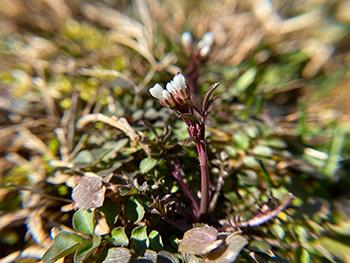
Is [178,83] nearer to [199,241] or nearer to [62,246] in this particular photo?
[199,241]

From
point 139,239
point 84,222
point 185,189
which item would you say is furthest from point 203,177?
point 84,222

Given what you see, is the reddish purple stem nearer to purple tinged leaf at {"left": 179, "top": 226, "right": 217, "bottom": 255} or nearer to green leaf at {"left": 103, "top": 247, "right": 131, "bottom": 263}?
purple tinged leaf at {"left": 179, "top": 226, "right": 217, "bottom": 255}

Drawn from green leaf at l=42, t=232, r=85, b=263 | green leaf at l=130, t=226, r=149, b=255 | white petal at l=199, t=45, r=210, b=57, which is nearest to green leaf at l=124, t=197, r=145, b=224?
green leaf at l=130, t=226, r=149, b=255

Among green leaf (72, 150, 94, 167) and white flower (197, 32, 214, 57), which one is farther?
white flower (197, 32, 214, 57)

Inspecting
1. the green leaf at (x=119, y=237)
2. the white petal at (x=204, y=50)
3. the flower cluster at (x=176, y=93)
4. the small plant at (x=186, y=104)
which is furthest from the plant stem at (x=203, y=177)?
the white petal at (x=204, y=50)

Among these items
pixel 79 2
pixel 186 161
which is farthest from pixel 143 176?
pixel 79 2

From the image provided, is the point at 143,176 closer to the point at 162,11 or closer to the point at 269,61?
the point at 269,61

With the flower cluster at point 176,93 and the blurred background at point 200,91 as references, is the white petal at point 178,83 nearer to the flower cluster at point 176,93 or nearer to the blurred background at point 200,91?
the flower cluster at point 176,93
